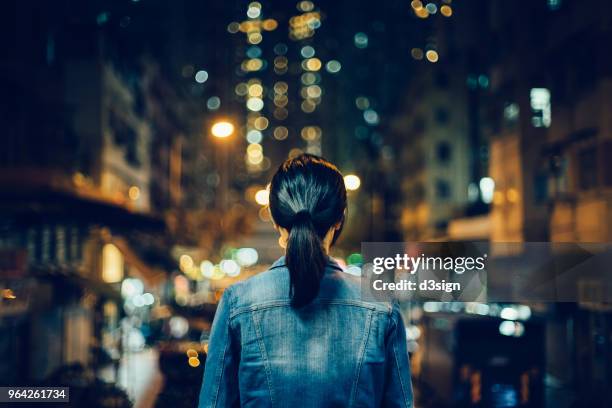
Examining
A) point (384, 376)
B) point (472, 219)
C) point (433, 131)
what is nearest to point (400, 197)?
point (433, 131)

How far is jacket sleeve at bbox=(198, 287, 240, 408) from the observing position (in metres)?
2.13

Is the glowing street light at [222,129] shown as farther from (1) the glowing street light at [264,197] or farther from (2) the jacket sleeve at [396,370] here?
(2) the jacket sleeve at [396,370]

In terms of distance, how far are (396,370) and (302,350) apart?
12.8 inches

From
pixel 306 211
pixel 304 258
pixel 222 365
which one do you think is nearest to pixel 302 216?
pixel 306 211

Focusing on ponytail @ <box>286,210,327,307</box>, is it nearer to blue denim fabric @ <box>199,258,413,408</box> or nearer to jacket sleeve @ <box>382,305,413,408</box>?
blue denim fabric @ <box>199,258,413,408</box>

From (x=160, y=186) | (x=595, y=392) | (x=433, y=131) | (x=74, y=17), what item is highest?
(x=433, y=131)

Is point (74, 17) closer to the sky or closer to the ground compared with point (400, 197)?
closer to the ground

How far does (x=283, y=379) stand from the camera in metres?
2.10

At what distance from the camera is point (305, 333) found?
83.6 inches

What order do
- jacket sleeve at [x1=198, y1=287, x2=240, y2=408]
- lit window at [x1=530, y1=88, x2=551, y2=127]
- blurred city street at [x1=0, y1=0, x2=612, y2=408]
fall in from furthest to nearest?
lit window at [x1=530, y1=88, x2=551, y2=127], blurred city street at [x1=0, y1=0, x2=612, y2=408], jacket sleeve at [x1=198, y1=287, x2=240, y2=408]

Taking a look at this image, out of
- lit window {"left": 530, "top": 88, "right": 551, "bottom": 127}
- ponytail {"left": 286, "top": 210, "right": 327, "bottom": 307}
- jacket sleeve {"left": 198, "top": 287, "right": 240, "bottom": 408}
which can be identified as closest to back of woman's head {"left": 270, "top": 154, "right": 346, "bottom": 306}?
ponytail {"left": 286, "top": 210, "right": 327, "bottom": 307}

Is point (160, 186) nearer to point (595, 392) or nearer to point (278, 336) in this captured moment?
point (595, 392)

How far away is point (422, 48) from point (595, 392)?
4.73m

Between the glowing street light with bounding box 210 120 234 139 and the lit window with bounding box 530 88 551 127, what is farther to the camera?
the lit window with bounding box 530 88 551 127
